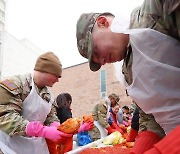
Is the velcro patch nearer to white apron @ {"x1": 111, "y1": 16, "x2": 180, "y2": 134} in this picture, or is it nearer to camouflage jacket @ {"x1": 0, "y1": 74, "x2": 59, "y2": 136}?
camouflage jacket @ {"x1": 0, "y1": 74, "x2": 59, "y2": 136}

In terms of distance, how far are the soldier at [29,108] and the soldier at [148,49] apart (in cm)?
85

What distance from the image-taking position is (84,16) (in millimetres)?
1081

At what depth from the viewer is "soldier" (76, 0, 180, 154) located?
0.83 metres

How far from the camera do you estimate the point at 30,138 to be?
5.96 feet

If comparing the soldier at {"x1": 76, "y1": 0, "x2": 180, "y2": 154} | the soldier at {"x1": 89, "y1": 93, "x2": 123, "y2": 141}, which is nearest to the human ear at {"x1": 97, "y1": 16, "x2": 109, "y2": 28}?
the soldier at {"x1": 76, "y1": 0, "x2": 180, "y2": 154}

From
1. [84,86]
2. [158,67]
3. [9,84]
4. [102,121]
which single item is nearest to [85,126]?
[9,84]

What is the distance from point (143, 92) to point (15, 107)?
1.10m

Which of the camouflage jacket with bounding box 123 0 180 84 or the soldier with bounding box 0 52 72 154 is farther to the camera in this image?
the soldier with bounding box 0 52 72 154

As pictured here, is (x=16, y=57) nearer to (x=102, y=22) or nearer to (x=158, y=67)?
(x=102, y=22)

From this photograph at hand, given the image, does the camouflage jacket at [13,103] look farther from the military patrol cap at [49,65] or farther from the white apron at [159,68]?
the white apron at [159,68]

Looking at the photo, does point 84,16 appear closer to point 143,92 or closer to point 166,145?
point 143,92

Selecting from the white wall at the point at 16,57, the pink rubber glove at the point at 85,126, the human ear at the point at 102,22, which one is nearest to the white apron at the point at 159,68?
the human ear at the point at 102,22

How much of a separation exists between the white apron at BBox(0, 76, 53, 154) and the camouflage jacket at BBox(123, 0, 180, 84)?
1.01m

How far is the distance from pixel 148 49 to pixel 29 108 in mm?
1196
